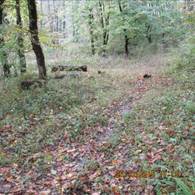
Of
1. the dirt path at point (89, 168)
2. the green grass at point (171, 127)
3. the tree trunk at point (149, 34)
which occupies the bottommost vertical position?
the dirt path at point (89, 168)

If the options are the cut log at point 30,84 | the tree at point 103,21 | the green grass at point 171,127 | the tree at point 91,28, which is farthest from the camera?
the tree at point 91,28

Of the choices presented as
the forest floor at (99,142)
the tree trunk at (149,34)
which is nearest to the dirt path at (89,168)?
the forest floor at (99,142)

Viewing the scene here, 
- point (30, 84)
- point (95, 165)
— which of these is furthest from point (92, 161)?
point (30, 84)

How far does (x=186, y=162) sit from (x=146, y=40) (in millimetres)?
27699

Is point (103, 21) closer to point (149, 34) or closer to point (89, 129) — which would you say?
point (149, 34)

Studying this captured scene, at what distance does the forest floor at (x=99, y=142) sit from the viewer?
20.8 feet

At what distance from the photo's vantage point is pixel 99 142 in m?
8.83

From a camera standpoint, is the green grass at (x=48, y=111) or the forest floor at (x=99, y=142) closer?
the forest floor at (x=99, y=142)

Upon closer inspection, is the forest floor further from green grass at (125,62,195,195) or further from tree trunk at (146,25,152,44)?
tree trunk at (146,25,152,44)

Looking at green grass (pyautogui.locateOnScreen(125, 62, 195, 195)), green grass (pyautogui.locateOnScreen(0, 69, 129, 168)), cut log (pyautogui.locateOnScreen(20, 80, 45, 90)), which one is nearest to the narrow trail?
green grass (pyautogui.locateOnScreen(125, 62, 195, 195))

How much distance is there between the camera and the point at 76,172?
23.5ft

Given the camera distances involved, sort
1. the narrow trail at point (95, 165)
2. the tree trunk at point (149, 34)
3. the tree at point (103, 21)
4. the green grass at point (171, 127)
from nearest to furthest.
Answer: the green grass at point (171, 127) < the narrow trail at point (95, 165) < the tree at point (103, 21) < the tree trunk at point (149, 34)

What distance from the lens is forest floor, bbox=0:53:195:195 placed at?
20.8 ft

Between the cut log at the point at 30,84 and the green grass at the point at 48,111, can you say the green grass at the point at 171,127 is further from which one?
the cut log at the point at 30,84
